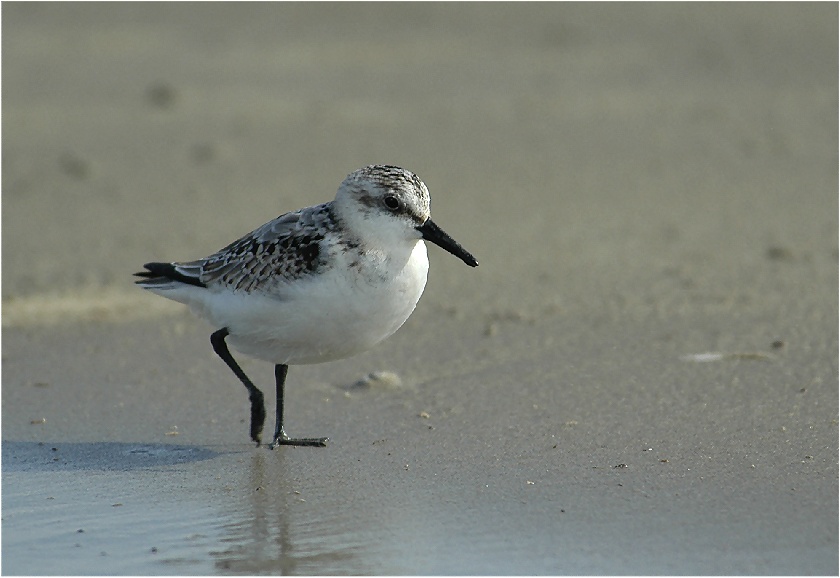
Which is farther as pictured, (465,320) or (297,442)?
(465,320)

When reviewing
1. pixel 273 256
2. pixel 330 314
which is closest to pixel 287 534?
pixel 330 314

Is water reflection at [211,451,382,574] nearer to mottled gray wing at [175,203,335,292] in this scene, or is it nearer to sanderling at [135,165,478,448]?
sanderling at [135,165,478,448]

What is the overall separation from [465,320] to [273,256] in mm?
2105

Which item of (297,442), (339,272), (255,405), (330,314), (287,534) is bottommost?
(287,534)

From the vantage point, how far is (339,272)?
16.3 ft

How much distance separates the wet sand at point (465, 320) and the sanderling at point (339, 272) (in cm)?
51

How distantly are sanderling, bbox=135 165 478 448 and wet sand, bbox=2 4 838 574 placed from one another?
0.51m

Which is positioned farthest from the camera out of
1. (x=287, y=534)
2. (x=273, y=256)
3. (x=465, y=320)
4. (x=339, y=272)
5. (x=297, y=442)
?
(x=465, y=320)

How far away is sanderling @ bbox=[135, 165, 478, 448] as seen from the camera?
16.4ft

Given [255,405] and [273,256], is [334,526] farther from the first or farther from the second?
[273,256]

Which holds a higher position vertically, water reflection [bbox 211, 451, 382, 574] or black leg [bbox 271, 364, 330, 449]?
black leg [bbox 271, 364, 330, 449]

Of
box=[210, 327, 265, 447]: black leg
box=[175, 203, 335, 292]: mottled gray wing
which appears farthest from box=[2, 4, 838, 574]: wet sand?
box=[175, 203, 335, 292]: mottled gray wing

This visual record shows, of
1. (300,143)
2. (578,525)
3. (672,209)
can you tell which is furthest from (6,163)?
(578,525)

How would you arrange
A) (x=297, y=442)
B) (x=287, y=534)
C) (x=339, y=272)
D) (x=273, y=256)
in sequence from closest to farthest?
1. (x=287, y=534)
2. (x=339, y=272)
3. (x=273, y=256)
4. (x=297, y=442)
